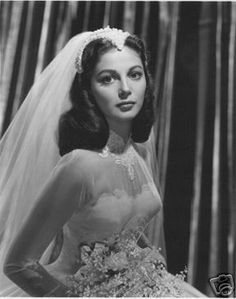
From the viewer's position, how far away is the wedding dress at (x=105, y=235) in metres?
1.58

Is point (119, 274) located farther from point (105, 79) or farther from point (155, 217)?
point (105, 79)

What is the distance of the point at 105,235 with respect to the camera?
1.62m

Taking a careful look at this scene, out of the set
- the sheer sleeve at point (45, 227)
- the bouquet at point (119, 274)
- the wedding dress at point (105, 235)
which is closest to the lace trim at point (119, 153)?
the wedding dress at point (105, 235)

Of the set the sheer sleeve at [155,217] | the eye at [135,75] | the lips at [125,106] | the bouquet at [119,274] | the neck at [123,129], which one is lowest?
the bouquet at [119,274]

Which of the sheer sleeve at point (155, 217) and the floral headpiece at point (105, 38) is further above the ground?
the floral headpiece at point (105, 38)

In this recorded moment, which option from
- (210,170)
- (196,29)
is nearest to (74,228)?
(210,170)

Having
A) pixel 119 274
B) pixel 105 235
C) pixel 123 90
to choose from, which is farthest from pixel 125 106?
pixel 119 274

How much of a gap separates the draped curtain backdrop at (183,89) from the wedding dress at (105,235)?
4.3 inches

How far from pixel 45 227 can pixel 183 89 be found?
28.1 inches

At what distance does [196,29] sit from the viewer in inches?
74.0

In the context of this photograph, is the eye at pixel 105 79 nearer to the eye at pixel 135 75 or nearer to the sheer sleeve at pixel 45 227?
the eye at pixel 135 75

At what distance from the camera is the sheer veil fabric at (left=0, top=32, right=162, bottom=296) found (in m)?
1.62

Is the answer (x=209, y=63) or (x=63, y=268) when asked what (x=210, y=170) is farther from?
(x=63, y=268)

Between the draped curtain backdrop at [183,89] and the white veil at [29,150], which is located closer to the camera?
the white veil at [29,150]
